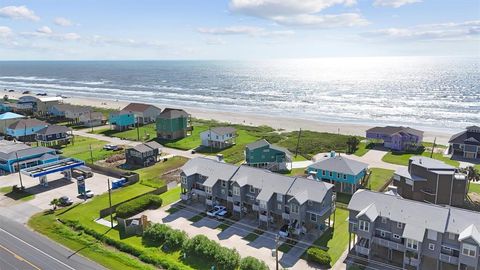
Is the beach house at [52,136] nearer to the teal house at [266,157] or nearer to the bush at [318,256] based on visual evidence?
the teal house at [266,157]

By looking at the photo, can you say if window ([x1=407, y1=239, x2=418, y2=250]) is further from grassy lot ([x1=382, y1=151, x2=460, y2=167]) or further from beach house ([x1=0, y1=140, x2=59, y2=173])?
beach house ([x1=0, y1=140, x2=59, y2=173])

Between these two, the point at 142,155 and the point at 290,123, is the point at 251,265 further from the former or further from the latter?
the point at 290,123

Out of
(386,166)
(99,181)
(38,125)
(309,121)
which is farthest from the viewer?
(309,121)

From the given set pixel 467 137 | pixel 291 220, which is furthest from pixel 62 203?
pixel 467 137

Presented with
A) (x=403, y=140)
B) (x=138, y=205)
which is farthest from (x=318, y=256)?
(x=403, y=140)

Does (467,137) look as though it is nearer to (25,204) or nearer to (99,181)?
(99,181)

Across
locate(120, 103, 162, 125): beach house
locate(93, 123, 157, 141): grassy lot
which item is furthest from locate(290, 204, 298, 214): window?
locate(120, 103, 162, 125): beach house
